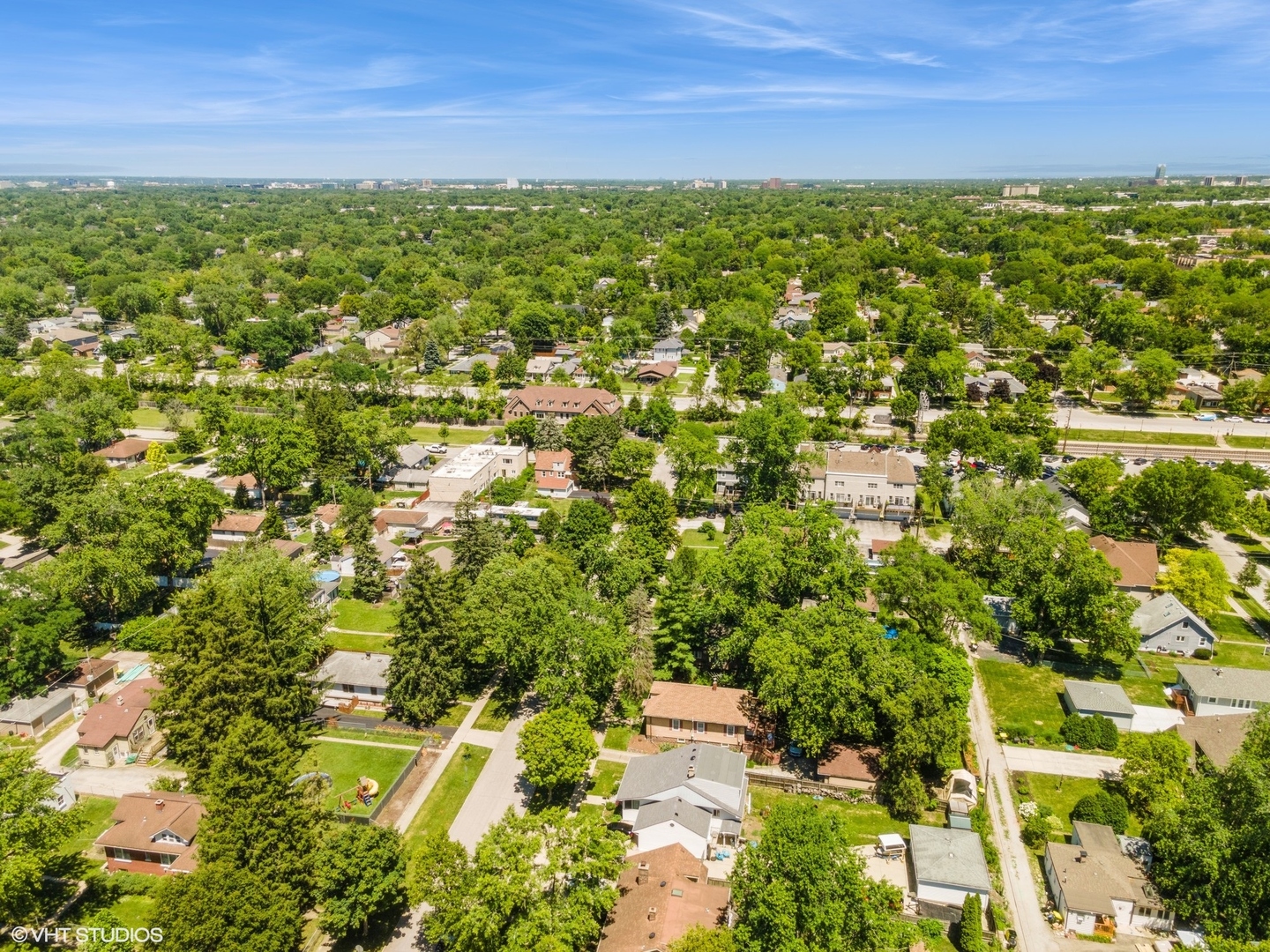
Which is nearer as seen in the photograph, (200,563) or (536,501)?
(200,563)

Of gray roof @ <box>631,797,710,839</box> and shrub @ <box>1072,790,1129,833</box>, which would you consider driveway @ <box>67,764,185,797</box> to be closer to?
gray roof @ <box>631,797,710,839</box>

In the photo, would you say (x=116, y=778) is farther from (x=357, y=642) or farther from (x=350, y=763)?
(x=357, y=642)

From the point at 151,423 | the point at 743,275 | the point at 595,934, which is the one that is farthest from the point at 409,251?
the point at 595,934

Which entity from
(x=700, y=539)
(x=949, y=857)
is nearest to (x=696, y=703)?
(x=949, y=857)

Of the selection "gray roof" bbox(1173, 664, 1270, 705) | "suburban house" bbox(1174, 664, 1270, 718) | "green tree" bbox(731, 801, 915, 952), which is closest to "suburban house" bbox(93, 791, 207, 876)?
"green tree" bbox(731, 801, 915, 952)

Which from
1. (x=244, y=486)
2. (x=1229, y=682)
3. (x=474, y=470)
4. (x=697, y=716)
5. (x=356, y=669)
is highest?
(x=474, y=470)

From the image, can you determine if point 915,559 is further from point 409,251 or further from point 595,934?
point 409,251
